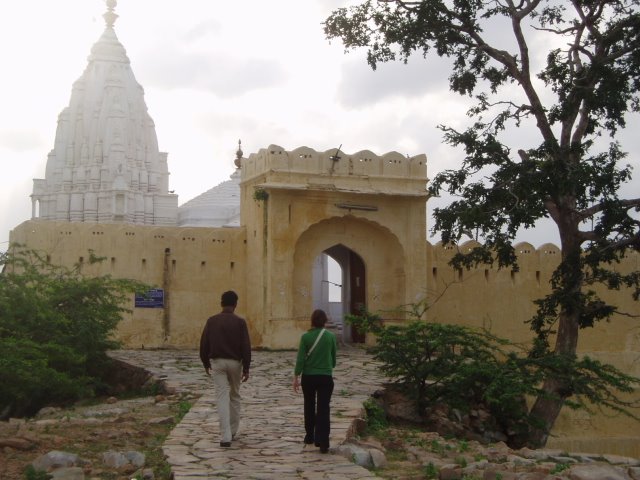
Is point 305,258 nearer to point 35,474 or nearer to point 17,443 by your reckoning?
point 17,443

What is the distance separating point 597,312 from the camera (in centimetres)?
1509

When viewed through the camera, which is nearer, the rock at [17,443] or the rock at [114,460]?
the rock at [114,460]

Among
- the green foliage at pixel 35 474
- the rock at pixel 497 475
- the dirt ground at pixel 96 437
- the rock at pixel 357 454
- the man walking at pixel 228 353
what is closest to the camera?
the green foliage at pixel 35 474

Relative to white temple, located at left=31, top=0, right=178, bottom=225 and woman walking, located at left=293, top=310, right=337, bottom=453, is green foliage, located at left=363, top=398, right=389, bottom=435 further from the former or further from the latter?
white temple, located at left=31, top=0, right=178, bottom=225

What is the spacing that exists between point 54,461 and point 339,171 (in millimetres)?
13640

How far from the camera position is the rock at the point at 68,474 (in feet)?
26.1

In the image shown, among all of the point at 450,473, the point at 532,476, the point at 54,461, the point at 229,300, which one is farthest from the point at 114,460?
the point at 532,476

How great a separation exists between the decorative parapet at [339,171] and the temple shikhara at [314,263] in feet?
0.07

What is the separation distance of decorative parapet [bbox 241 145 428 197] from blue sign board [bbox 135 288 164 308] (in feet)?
10.3

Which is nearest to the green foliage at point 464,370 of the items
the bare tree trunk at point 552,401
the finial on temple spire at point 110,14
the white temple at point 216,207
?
the bare tree trunk at point 552,401

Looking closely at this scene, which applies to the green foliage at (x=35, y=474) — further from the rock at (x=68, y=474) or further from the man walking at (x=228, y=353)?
the man walking at (x=228, y=353)

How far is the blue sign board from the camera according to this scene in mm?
21188

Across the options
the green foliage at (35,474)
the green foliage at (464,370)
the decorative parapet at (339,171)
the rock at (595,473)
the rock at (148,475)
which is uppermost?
the decorative parapet at (339,171)

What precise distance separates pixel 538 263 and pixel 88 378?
11697mm
